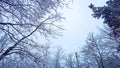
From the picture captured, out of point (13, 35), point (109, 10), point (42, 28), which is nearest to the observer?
point (13, 35)

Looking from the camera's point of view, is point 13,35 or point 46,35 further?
point 46,35

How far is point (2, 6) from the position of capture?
16.4 ft

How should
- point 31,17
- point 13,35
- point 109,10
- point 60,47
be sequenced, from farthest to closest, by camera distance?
point 60,47, point 109,10, point 13,35, point 31,17

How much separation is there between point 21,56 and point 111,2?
708cm

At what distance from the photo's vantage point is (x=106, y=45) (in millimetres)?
23031

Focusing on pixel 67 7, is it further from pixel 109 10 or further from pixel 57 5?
pixel 109 10

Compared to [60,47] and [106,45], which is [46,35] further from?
[60,47]

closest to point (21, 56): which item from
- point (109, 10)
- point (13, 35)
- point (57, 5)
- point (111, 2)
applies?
point (13, 35)

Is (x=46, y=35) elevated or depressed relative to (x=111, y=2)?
depressed

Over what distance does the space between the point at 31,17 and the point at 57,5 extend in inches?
48.3

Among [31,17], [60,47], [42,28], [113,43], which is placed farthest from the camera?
[60,47]

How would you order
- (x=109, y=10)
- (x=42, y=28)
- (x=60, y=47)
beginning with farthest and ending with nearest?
(x=60, y=47) < (x=109, y=10) < (x=42, y=28)

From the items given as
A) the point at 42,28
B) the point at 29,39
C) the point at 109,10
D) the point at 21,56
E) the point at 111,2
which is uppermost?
the point at 111,2

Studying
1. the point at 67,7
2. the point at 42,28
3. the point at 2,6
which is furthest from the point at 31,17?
the point at 42,28
